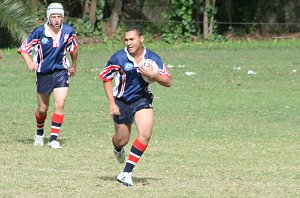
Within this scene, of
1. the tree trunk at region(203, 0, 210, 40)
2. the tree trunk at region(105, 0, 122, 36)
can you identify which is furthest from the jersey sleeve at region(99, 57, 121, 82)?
the tree trunk at region(105, 0, 122, 36)

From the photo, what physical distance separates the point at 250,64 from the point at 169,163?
1387cm

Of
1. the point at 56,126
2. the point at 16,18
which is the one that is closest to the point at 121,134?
the point at 56,126

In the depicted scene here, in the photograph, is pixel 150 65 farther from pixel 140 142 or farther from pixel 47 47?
pixel 47 47

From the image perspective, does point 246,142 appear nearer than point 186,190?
No

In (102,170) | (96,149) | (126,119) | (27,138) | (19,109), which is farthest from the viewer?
(19,109)

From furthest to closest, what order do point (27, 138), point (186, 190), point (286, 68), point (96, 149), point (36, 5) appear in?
point (36, 5), point (286, 68), point (27, 138), point (96, 149), point (186, 190)

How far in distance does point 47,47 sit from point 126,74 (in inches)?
127

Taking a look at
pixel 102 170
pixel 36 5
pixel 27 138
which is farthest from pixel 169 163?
pixel 36 5

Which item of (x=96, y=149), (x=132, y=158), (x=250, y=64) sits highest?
(x=132, y=158)

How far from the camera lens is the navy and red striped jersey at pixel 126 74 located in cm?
918

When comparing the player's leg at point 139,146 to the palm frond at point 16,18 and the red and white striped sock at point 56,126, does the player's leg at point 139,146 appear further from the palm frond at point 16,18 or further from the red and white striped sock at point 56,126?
the palm frond at point 16,18

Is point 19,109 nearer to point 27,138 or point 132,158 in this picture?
point 27,138

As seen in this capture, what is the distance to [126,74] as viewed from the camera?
9242 millimetres

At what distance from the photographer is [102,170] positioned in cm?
1024
